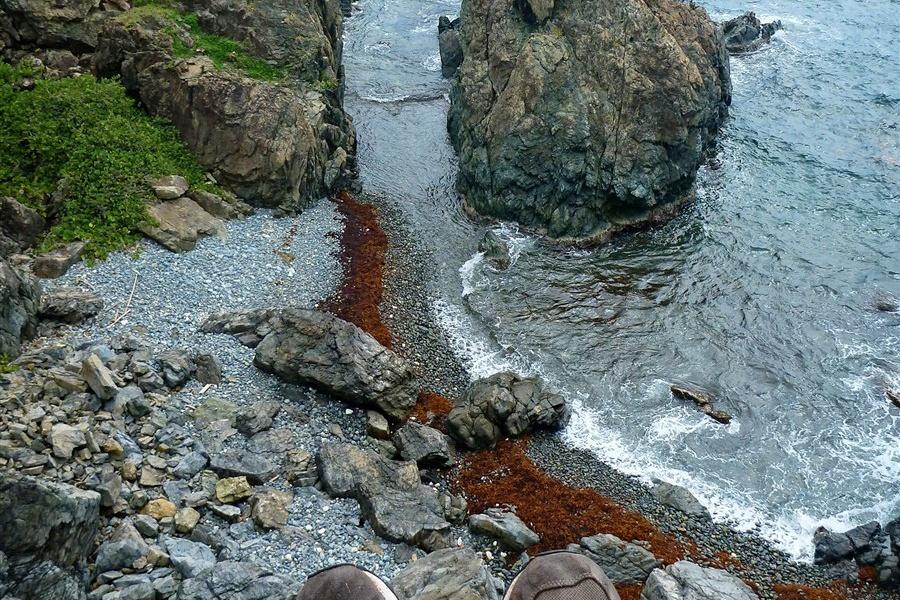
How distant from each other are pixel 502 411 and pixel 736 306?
512 inches

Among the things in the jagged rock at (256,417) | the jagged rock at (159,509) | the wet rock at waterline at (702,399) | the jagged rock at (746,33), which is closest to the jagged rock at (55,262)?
the jagged rock at (256,417)

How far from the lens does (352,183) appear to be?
31.9 metres

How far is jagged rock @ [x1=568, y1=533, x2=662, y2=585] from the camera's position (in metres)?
15.3

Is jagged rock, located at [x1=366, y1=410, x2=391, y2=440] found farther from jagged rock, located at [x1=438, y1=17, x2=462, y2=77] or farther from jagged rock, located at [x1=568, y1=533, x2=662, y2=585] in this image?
jagged rock, located at [x1=438, y1=17, x2=462, y2=77]

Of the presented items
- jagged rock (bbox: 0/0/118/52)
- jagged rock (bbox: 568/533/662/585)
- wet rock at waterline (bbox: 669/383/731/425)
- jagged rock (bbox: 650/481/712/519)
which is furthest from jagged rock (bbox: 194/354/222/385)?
jagged rock (bbox: 0/0/118/52)

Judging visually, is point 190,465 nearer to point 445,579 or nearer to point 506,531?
point 445,579

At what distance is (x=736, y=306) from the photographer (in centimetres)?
2647

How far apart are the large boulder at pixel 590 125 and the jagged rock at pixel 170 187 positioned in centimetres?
1381

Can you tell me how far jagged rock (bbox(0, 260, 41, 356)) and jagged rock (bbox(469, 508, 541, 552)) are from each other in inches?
459

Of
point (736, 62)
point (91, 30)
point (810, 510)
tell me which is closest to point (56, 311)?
point (91, 30)

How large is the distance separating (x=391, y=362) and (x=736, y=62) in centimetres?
4479

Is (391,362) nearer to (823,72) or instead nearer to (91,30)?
(91,30)

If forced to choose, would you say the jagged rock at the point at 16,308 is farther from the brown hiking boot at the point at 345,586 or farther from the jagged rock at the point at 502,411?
the jagged rock at the point at 502,411

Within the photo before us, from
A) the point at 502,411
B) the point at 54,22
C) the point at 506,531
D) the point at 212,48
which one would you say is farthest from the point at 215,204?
the point at 506,531
